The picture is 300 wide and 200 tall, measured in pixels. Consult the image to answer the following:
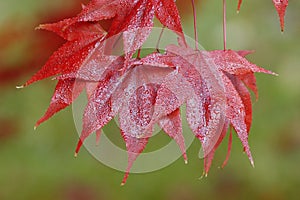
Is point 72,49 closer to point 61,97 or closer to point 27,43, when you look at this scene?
point 61,97

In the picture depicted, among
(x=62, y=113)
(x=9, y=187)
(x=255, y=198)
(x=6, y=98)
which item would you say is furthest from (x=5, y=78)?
(x=255, y=198)

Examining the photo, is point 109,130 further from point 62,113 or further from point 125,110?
point 125,110

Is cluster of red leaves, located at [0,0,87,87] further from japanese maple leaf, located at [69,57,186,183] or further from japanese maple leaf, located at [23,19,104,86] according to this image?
japanese maple leaf, located at [69,57,186,183]

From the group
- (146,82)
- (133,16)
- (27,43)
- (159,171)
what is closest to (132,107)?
(146,82)

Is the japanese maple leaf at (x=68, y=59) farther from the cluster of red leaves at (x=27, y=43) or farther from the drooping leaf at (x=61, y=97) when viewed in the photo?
the cluster of red leaves at (x=27, y=43)

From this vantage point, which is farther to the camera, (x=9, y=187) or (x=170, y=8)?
(x=9, y=187)

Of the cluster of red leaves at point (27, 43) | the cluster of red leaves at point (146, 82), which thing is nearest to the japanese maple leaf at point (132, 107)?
the cluster of red leaves at point (146, 82)

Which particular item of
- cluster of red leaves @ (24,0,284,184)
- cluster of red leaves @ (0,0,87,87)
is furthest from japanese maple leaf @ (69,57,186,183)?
cluster of red leaves @ (0,0,87,87)

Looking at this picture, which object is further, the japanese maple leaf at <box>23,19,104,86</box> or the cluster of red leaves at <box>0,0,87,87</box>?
the cluster of red leaves at <box>0,0,87,87</box>
